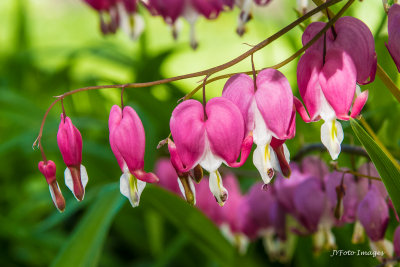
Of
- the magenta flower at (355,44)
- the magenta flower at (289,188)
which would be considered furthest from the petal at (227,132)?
the magenta flower at (289,188)

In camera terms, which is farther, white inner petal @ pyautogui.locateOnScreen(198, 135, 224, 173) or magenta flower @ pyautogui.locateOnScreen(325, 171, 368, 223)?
magenta flower @ pyautogui.locateOnScreen(325, 171, 368, 223)

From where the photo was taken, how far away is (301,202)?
37.4 inches

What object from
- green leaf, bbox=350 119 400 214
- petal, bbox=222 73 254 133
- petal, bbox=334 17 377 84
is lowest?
green leaf, bbox=350 119 400 214

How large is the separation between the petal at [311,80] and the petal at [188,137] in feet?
0.35

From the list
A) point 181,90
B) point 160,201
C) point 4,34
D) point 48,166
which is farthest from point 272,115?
point 4,34

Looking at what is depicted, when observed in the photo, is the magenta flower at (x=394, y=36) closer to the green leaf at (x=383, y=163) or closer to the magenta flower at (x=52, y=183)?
the green leaf at (x=383, y=163)

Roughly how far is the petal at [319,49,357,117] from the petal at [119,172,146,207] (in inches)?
8.1

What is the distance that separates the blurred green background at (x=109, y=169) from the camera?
1089 millimetres

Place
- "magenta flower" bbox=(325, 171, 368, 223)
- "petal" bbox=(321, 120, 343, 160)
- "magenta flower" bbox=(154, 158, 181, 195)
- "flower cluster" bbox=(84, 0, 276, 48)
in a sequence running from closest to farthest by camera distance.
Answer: "petal" bbox=(321, 120, 343, 160) < "flower cluster" bbox=(84, 0, 276, 48) < "magenta flower" bbox=(325, 171, 368, 223) < "magenta flower" bbox=(154, 158, 181, 195)

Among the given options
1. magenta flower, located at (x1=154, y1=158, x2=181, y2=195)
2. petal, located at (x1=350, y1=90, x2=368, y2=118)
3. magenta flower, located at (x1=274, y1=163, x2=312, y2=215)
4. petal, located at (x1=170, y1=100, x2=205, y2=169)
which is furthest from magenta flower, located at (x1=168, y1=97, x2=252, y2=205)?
magenta flower, located at (x1=154, y1=158, x2=181, y2=195)

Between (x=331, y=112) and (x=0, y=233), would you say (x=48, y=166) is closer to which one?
(x=331, y=112)

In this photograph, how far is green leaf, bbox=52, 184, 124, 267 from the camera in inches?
39.1

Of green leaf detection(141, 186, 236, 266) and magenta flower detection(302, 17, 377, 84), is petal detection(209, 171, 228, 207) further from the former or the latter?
green leaf detection(141, 186, 236, 266)

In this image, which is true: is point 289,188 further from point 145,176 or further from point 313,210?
point 145,176
